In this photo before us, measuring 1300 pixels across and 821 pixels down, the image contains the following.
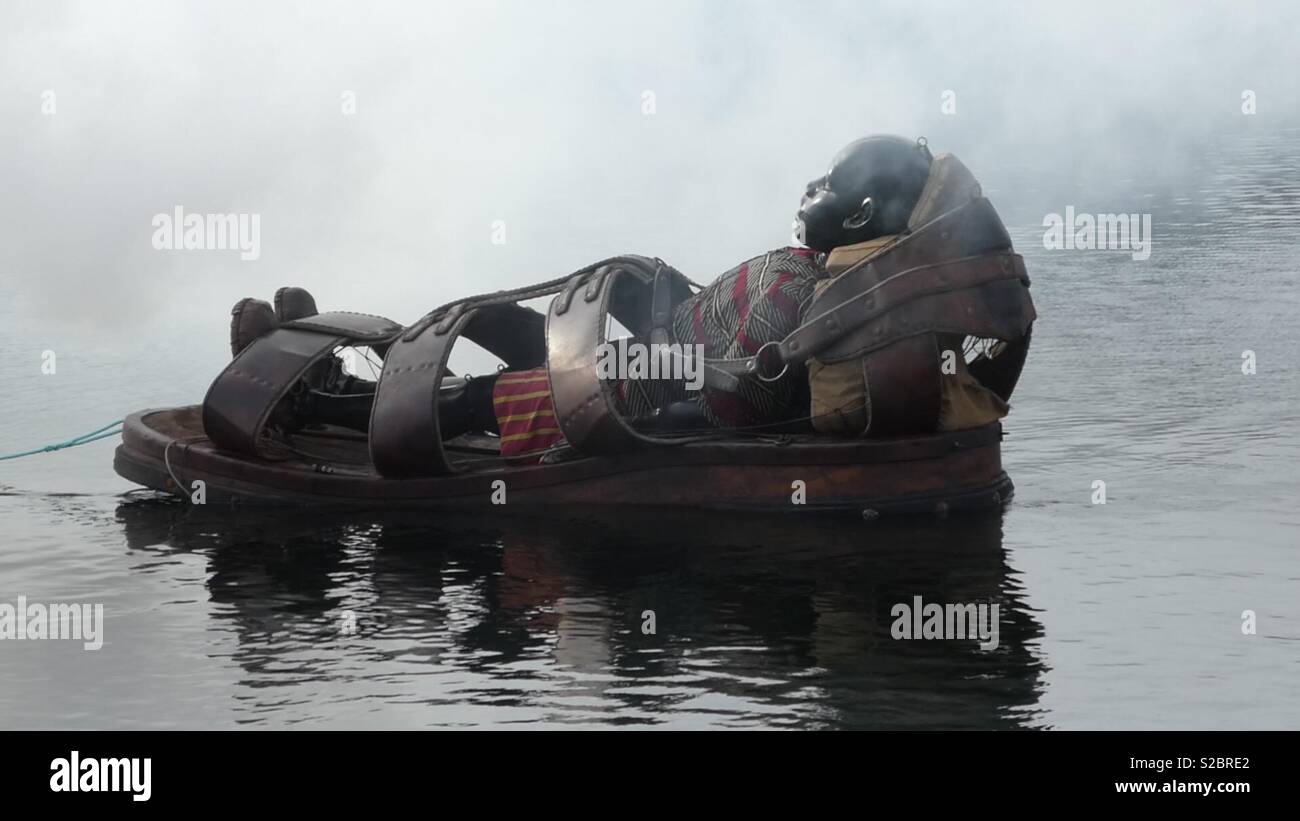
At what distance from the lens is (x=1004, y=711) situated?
24.0 ft

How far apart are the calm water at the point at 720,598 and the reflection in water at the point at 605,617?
2cm

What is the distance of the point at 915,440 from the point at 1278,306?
773 cm

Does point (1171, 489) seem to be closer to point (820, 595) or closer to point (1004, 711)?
point (820, 595)

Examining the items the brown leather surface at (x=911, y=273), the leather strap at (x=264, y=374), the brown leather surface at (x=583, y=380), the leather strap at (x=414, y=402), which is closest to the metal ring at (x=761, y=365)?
the brown leather surface at (x=911, y=273)

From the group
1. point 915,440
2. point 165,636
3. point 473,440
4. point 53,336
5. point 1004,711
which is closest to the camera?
point 1004,711

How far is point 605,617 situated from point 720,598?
578 mm

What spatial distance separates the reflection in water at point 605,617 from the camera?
7.56m

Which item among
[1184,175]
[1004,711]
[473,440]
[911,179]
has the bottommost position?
[1004,711]

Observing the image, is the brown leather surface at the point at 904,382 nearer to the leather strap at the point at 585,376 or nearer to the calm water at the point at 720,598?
the calm water at the point at 720,598

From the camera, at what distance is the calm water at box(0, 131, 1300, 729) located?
7.56m

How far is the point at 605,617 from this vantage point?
894 cm

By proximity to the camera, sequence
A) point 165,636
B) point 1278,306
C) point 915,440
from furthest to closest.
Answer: point 1278,306
point 915,440
point 165,636

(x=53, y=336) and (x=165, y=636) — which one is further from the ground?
(x=53, y=336)

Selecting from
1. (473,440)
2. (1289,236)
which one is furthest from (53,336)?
(1289,236)
